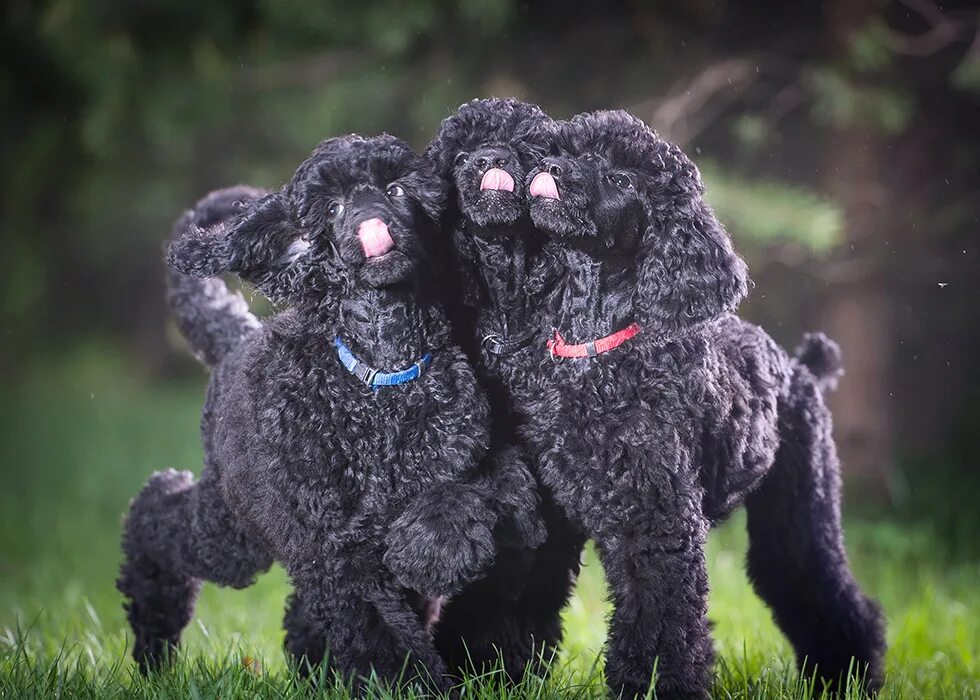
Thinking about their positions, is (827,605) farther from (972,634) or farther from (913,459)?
(913,459)

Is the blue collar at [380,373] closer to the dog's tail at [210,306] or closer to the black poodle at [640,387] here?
the black poodle at [640,387]

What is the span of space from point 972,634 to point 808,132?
2.87m

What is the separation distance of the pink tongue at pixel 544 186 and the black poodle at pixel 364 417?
218 mm

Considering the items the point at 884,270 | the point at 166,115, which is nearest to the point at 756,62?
the point at 884,270

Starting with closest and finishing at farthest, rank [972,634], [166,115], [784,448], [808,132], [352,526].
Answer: [352,526], [784,448], [972,634], [166,115], [808,132]

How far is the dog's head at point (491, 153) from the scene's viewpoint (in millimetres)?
2562

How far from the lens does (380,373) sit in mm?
2672

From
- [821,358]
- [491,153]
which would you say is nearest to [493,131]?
[491,153]

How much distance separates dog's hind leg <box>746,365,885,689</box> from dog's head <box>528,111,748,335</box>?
612 mm

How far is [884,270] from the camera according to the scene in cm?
568

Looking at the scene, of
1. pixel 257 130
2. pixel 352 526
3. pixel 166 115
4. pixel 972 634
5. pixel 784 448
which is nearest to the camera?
pixel 352 526

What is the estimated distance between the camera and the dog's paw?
8.20 feet

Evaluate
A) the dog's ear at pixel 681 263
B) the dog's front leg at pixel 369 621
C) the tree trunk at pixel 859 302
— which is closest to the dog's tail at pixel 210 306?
the dog's front leg at pixel 369 621

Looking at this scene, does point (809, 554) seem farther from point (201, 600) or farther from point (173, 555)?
point (201, 600)
